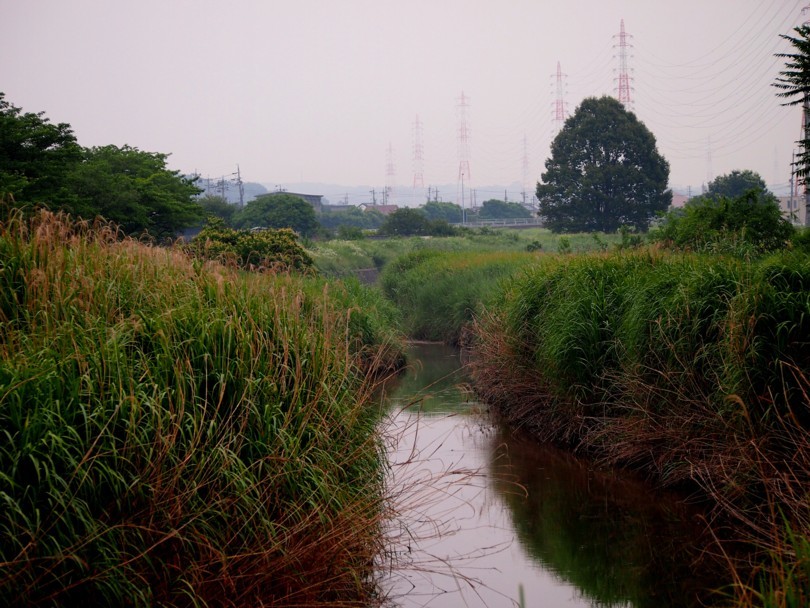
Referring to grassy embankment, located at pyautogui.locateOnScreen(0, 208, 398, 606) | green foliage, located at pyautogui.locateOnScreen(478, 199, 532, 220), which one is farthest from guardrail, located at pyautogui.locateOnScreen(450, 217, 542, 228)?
grassy embankment, located at pyautogui.locateOnScreen(0, 208, 398, 606)

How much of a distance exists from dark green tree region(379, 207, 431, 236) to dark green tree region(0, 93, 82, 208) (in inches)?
1408

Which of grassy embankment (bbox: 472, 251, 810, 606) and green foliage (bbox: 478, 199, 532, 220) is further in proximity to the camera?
green foliage (bbox: 478, 199, 532, 220)

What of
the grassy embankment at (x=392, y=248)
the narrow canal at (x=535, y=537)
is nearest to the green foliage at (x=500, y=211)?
the grassy embankment at (x=392, y=248)

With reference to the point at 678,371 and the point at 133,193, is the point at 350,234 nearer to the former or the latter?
the point at 133,193

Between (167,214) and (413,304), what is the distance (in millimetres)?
8527

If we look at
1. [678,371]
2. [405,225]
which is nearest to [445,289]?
[678,371]

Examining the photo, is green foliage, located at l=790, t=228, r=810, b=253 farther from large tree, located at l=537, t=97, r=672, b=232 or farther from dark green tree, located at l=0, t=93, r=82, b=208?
large tree, located at l=537, t=97, r=672, b=232

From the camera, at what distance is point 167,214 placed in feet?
86.0

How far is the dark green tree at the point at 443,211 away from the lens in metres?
85.8

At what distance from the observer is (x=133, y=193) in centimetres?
2336

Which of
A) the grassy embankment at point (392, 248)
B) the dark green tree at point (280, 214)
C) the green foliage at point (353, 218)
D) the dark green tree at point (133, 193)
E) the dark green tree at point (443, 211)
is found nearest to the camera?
the dark green tree at point (133, 193)

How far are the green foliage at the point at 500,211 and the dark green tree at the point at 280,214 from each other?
39.8 metres

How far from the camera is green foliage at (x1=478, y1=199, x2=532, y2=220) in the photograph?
9081 cm

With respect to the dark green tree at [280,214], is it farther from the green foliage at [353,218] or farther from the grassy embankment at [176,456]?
the grassy embankment at [176,456]
